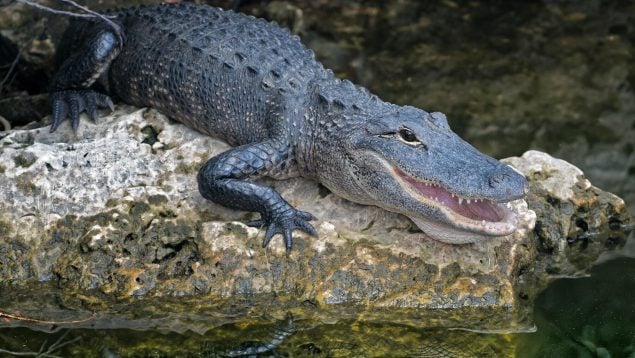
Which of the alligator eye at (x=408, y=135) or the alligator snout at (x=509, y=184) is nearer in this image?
the alligator snout at (x=509, y=184)

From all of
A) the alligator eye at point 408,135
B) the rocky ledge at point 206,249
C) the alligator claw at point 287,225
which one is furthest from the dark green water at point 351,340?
the alligator eye at point 408,135

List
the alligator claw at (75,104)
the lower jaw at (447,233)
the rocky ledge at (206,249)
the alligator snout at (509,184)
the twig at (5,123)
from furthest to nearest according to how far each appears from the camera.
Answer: the twig at (5,123) < the alligator claw at (75,104) < the rocky ledge at (206,249) < the lower jaw at (447,233) < the alligator snout at (509,184)

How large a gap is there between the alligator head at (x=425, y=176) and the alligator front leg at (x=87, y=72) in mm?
1639

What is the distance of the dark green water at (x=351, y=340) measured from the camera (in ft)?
13.0

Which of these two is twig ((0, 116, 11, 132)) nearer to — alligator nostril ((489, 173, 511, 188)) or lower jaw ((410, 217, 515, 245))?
lower jaw ((410, 217, 515, 245))

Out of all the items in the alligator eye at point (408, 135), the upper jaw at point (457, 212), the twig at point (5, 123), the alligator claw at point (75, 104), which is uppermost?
the alligator eye at point (408, 135)

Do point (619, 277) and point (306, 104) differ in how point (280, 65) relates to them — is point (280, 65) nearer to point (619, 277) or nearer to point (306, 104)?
point (306, 104)

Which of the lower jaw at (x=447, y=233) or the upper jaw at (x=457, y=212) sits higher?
the upper jaw at (x=457, y=212)

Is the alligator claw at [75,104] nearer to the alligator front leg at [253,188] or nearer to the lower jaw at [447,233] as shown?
the alligator front leg at [253,188]

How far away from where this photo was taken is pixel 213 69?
5008 millimetres

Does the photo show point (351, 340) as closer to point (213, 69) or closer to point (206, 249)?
point (206, 249)

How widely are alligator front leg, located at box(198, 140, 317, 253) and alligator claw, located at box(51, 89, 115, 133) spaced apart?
A: 3.51 ft

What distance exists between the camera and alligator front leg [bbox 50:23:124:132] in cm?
524

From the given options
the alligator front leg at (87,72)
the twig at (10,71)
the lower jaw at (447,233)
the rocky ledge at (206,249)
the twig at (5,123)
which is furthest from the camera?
the twig at (10,71)
